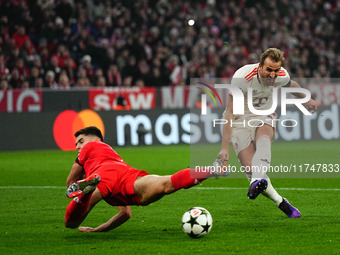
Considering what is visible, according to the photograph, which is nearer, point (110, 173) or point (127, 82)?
point (110, 173)

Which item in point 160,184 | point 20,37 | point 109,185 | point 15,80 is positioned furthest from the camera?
point 20,37

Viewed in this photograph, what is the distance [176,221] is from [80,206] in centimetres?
141

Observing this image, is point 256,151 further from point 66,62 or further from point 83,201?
point 66,62

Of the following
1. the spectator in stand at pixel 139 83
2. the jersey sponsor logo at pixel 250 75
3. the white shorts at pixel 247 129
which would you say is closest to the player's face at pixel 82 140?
the white shorts at pixel 247 129

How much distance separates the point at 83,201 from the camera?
6.25 meters

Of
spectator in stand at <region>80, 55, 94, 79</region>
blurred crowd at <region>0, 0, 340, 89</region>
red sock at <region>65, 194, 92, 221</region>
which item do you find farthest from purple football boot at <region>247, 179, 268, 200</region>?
spectator in stand at <region>80, 55, 94, 79</region>

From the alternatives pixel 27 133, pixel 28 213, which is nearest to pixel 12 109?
pixel 27 133

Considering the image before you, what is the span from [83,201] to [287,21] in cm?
1997

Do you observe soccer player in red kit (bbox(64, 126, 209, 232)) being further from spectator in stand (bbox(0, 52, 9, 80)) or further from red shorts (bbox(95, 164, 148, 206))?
spectator in stand (bbox(0, 52, 9, 80))

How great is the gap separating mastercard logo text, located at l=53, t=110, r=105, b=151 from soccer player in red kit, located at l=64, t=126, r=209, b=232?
9555 mm

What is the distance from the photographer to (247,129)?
24.4 feet

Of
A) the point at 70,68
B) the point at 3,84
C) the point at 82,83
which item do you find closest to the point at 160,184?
the point at 3,84

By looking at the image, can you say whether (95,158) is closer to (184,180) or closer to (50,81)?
(184,180)

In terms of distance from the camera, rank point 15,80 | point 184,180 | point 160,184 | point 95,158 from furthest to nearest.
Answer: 1. point 15,80
2. point 95,158
3. point 160,184
4. point 184,180
